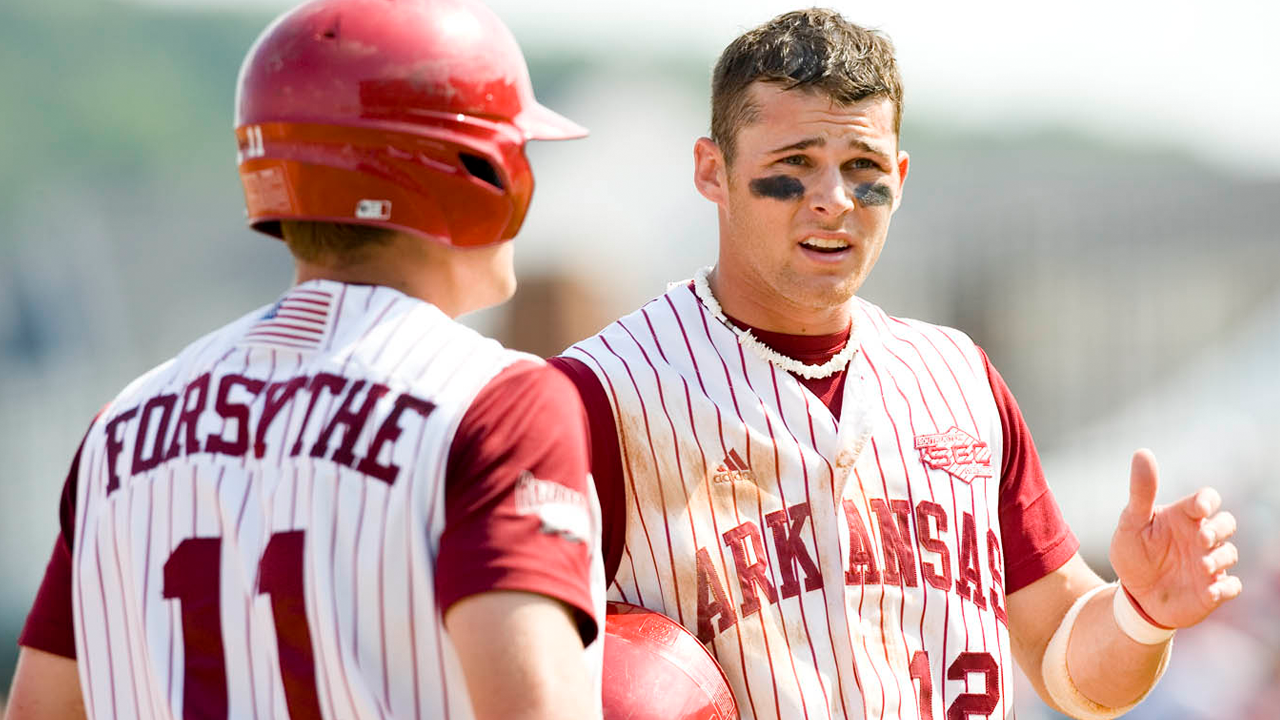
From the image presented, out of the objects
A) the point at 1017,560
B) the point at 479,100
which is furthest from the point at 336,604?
the point at 1017,560

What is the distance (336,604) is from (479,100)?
78 centimetres

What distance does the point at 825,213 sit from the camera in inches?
134

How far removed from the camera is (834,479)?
3.29m

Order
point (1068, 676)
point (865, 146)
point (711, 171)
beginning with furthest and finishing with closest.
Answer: point (711, 171)
point (1068, 676)
point (865, 146)

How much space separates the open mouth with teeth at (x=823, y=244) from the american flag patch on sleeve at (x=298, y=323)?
1.55 m

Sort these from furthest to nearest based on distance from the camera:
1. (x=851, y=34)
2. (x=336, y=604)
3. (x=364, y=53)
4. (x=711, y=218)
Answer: (x=711, y=218) < (x=851, y=34) < (x=364, y=53) < (x=336, y=604)

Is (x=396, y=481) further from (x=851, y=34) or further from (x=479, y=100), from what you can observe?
(x=851, y=34)

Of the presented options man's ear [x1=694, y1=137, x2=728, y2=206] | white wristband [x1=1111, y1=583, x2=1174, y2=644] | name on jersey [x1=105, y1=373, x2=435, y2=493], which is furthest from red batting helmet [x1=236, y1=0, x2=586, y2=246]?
white wristband [x1=1111, y1=583, x2=1174, y2=644]

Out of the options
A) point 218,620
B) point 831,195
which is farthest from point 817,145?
point 218,620

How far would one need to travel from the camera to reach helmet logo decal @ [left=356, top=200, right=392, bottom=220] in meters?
2.16

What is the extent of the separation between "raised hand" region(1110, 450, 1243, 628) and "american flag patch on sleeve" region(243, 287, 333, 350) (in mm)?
1876

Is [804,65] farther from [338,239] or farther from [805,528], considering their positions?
[338,239]

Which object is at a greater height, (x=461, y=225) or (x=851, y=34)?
(x=851, y=34)

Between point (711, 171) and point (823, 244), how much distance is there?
1.38ft
